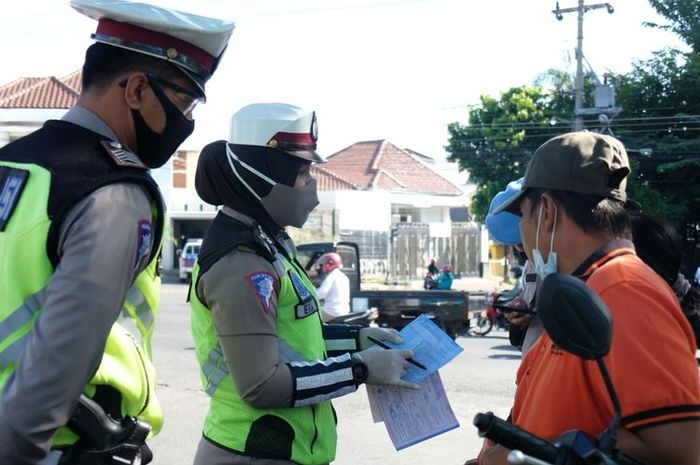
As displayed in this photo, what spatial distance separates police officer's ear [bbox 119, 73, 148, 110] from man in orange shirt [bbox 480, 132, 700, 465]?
104cm

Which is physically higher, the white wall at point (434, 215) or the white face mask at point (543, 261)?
the white wall at point (434, 215)

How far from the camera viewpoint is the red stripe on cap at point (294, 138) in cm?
293

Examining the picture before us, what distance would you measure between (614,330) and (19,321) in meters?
1.26

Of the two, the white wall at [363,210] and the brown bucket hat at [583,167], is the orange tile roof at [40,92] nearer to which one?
the white wall at [363,210]

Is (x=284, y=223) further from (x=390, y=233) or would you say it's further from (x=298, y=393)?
(x=390, y=233)

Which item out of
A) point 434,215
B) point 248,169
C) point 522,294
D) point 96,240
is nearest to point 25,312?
point 96,240

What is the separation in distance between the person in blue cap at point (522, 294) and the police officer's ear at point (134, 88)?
1684 mm

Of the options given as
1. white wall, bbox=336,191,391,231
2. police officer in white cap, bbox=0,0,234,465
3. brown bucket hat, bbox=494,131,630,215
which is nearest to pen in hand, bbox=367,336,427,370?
brown bucket hat, bbox=494,131,630,215

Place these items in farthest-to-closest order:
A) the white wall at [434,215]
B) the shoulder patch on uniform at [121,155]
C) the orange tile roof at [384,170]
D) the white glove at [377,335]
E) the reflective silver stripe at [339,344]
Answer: the orange tile roof at [384,170]
the white wall at [434,215]
the reflective silver stripe at [339,344]
the white glove at [377,335]
the shoulder patch on uniform at [121,155]

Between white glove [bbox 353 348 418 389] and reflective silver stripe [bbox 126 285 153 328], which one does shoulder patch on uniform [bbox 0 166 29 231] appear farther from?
white glove [bbox 353 348 418 389]

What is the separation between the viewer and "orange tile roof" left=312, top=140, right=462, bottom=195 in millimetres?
45688

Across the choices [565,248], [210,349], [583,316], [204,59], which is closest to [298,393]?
[210,349]

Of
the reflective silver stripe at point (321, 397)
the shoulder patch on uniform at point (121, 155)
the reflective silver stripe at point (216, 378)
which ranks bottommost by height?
the reflective silver stripe at point (321, 397)

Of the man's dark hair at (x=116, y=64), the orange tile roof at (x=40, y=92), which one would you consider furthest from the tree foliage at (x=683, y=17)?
the man's dark hair at (x=116, y=64)
